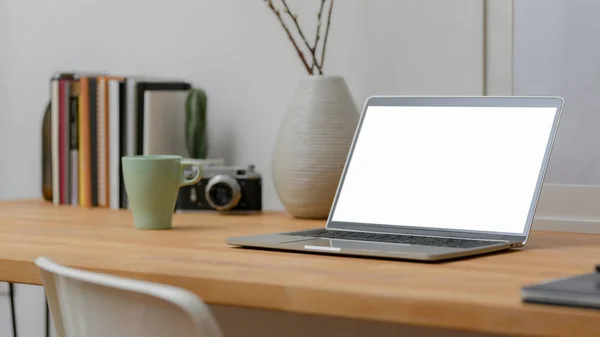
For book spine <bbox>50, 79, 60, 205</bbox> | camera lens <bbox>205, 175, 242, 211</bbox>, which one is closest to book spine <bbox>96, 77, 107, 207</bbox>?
book spine <bbox>50, 79, 60, 205</bbox>

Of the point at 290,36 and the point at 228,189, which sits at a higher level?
the point at 290,36

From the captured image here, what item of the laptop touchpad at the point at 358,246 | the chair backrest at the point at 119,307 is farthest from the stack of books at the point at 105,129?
the chair backrest at the point at 119,307

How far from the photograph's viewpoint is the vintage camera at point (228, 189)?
171 centimetres

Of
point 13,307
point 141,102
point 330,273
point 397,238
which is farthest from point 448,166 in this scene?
point 13,307

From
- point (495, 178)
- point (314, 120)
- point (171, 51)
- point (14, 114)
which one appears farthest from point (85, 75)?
point (495, 178)

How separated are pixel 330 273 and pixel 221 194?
70 cm

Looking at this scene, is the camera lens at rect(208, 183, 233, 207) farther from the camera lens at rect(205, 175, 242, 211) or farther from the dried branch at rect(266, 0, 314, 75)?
the dried branch at rect(266, 0, 314, 75)

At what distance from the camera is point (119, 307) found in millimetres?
917

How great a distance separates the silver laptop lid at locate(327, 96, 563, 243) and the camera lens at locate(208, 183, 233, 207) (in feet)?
1.04

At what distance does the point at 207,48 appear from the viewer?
196cm

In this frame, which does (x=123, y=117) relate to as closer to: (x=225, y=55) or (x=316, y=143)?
(x=225, y=55)

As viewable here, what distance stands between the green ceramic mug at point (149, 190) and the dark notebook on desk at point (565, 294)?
78 cm

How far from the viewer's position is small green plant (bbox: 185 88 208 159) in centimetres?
184

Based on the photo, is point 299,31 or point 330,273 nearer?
point 330,273
